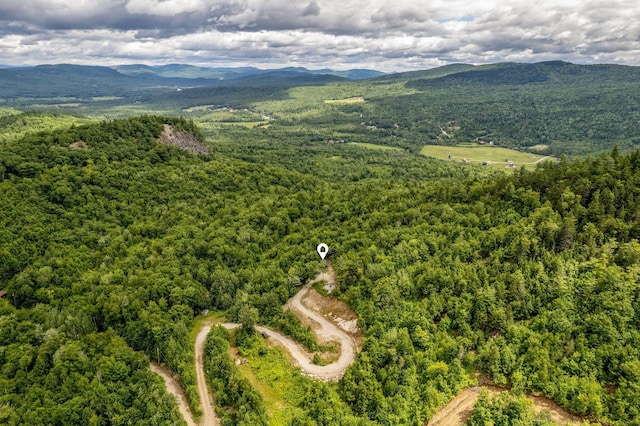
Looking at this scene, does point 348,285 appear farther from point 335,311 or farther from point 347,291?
point 335,311

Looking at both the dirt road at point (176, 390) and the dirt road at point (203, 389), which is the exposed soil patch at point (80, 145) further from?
the dirt road at point (176, 390)

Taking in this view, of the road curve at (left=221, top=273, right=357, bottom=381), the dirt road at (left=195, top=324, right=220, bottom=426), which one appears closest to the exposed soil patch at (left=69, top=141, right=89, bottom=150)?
the dirt road at (left=195, top=324, right=220, bottom=426)

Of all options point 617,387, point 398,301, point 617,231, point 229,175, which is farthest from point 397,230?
point 229,175

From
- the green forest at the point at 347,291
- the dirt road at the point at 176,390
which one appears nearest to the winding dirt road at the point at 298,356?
the dirt road at the point at 176,390

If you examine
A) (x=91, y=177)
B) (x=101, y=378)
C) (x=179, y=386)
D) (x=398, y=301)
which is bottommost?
(x=179, y=386)

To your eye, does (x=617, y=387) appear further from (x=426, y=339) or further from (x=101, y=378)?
(x=101, y=378)

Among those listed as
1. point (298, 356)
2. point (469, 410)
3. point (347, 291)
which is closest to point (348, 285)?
point (347, 291)
